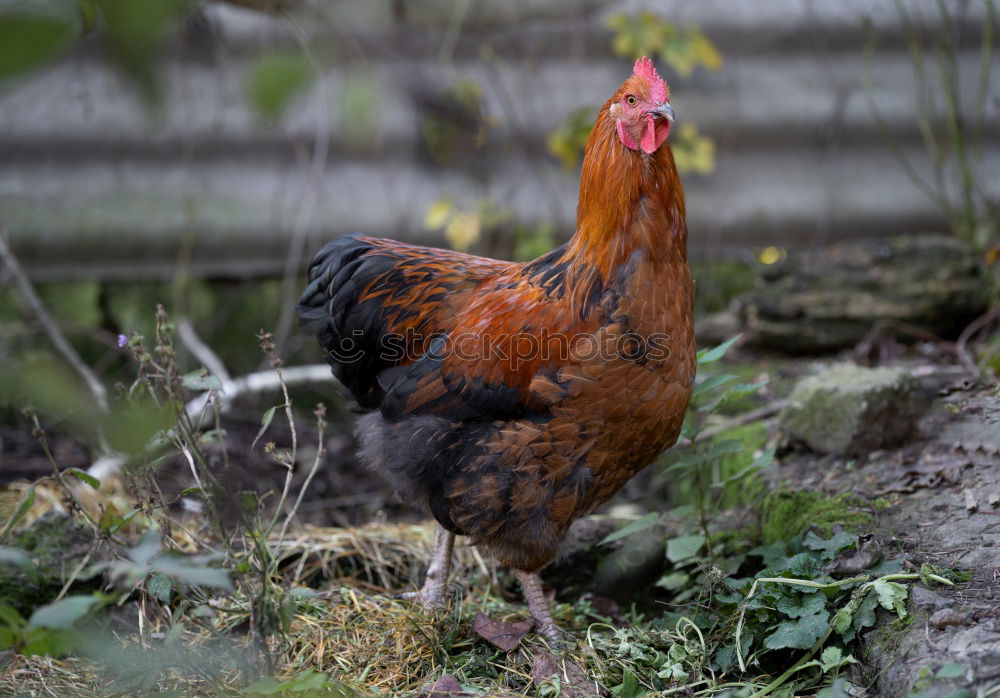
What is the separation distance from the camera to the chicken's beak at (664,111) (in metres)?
2.90

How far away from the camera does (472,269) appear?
351 centimetres

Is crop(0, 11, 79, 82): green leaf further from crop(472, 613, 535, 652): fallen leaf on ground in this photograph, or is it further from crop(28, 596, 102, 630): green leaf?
crop(472, 613, 535, 652): fallen leaf on ground

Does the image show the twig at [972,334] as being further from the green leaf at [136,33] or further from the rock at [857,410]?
the green leaf at [136,33]

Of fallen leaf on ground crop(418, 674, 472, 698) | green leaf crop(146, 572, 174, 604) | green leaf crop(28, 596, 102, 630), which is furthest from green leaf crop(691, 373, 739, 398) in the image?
green leaf crop(28, 596, 102, 630)

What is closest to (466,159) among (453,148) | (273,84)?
(453,148)

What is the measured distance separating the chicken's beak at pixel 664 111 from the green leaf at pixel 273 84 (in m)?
2.34

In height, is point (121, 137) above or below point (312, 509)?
above

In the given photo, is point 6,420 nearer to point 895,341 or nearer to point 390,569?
point 390,569

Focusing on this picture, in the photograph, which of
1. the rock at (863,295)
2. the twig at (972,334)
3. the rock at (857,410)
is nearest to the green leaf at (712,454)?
the rock at (857,410)

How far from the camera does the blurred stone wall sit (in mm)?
5543

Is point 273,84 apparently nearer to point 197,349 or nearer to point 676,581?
point 676,581

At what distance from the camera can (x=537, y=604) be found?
3213 millimetres

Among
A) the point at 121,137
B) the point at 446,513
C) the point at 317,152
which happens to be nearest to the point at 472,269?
the point at 446,513

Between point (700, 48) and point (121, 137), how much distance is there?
155 inches
